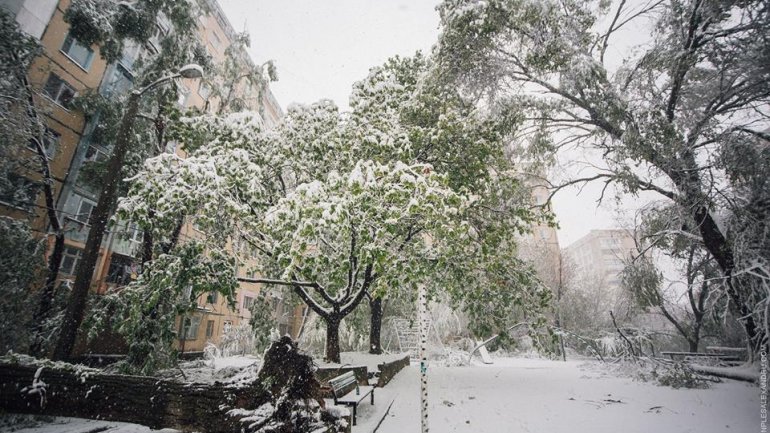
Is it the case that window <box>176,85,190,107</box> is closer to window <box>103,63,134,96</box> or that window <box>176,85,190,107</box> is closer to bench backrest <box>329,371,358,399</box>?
window <box>103,63,134,96</box>

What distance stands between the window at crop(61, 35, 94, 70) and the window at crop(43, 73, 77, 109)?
1.49 metres

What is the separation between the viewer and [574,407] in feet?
25.3

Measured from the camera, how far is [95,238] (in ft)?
22.0

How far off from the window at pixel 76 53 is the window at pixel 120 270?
11272 millimetres

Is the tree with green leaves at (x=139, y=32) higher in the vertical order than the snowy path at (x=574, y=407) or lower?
higher

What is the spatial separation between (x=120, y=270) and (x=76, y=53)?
42.0 feet

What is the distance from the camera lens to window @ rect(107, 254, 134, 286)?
2017 cm

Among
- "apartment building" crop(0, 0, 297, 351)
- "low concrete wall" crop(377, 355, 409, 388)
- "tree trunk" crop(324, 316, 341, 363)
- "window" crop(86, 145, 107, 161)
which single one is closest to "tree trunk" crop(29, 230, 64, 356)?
"apartment building" crop(0, 0, 297, 351)

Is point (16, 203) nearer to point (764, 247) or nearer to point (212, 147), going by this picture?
point (212, 147)

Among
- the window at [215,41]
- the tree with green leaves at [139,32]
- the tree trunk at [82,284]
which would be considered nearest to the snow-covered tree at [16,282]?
the tree with green leaves at [139,32]

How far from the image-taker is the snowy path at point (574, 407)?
6277 millimetres

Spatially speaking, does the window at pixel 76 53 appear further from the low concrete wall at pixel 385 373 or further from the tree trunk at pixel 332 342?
the low concrete wall at pixel 385 373

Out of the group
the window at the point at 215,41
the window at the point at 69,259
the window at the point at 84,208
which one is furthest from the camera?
the window at the point at 215,41

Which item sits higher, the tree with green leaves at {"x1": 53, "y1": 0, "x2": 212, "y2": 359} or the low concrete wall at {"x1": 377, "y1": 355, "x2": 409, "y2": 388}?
the tree with green leaves at {"x1": 53, "y1": 0, "x2": 212, "y2": 359}
